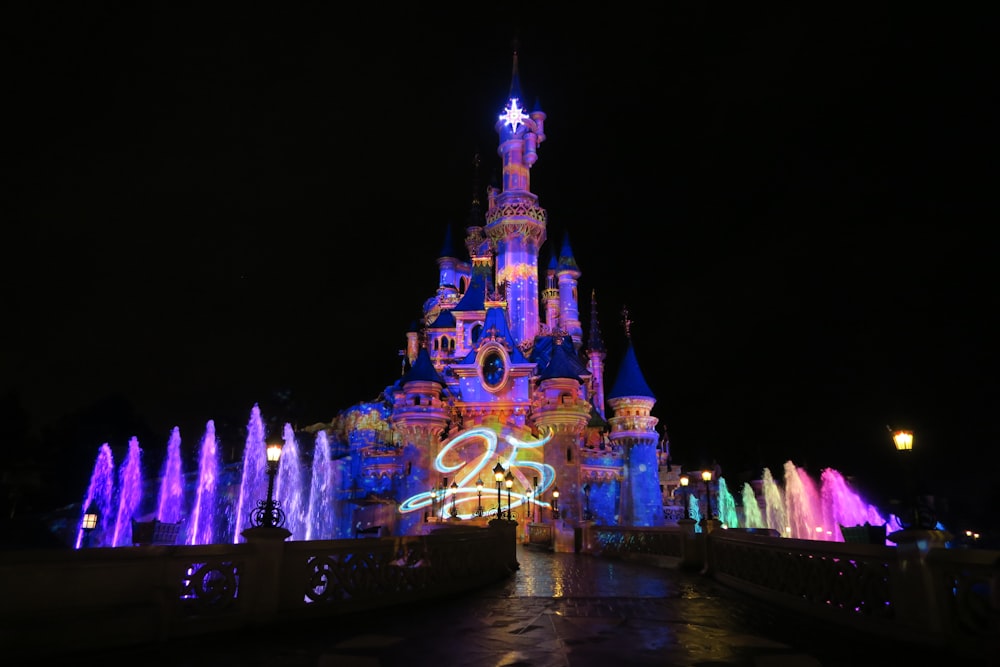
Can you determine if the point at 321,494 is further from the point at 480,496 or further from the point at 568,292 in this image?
the point at 568,292

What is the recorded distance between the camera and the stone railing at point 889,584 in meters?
6.49

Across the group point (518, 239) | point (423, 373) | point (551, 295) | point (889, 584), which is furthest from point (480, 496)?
point (889, 584)

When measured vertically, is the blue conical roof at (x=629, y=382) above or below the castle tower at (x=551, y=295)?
below

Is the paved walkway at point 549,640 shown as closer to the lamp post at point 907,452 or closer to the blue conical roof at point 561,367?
→ the lamp post at point 907,452

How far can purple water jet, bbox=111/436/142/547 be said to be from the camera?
4416 cm

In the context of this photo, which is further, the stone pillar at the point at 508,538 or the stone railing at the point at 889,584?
the stone pillar at the point at 508,538

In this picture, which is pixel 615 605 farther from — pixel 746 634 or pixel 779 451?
pixel 779 451

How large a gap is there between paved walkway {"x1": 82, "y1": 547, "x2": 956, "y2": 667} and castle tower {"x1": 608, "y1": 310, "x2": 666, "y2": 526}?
37.7m

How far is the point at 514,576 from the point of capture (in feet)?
51.8

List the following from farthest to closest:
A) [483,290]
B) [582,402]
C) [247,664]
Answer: [483,290], [582,402], [247,664]

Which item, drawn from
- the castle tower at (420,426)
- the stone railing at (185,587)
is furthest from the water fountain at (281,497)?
the stone railing at (185,587)

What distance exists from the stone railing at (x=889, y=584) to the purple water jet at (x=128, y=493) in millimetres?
41490

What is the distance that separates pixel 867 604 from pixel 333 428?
64127 millimetres

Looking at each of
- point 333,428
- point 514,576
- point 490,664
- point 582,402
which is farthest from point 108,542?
point 490,664
